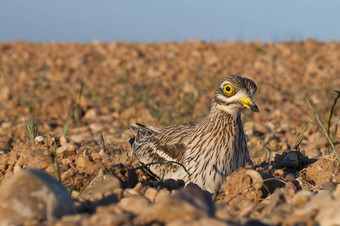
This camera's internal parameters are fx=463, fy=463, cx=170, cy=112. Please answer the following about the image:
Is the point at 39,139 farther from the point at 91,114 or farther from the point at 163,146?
the point at 91,114

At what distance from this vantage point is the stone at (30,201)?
2.40 meters

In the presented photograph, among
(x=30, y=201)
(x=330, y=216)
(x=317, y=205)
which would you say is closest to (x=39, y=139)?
(x=30, y=201)

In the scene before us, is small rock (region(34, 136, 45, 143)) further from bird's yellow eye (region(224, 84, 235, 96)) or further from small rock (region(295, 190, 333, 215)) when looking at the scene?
small rock (region(295, 190, 333, 215))

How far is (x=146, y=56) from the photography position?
15.6m

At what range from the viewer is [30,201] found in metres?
2.43

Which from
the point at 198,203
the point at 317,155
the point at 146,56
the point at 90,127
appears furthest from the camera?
the point at 146,56

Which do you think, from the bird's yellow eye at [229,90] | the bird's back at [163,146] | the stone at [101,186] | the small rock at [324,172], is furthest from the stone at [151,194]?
the small rock at [324,172]

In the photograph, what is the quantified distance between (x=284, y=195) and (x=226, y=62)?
11.5 meters

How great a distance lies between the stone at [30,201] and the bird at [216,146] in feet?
5.38

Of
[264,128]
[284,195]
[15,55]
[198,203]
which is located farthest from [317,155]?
[15,55]

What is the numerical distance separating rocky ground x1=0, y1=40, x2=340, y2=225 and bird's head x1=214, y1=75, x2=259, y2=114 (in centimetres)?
58

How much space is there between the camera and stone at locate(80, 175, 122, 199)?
10.4 ft

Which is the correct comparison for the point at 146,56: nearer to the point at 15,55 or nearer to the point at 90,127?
the point at 15,55

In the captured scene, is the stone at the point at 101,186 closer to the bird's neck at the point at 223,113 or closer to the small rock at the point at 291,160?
the bird's neck at the point at 223,113
